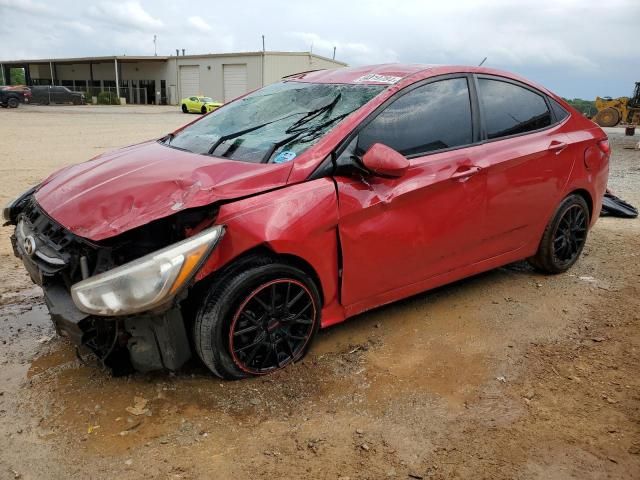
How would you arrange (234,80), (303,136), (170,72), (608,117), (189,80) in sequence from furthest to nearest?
(170,72)
(189,80)
(234,80)
(608,117)
(303,136)

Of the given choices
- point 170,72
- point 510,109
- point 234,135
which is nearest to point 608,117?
point 510,109

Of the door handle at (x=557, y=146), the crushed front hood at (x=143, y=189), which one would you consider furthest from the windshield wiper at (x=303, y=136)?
the door handle at (x=557, y=146)

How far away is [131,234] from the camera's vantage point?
2637 millimetres

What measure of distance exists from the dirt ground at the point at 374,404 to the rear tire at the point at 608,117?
2793 cm

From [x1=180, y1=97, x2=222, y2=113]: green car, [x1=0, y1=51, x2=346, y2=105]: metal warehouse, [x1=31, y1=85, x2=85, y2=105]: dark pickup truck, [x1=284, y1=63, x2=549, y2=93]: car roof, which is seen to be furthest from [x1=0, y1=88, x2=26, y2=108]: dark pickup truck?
[x1=284, y1=63, x2=549, y2=93]: car roof

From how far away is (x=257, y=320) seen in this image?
283cm

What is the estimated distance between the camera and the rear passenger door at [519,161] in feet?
12.1

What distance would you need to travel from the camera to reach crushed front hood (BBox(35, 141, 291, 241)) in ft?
8.55

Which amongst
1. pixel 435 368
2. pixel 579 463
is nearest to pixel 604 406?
pixel 579 463

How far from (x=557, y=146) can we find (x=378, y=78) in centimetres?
151

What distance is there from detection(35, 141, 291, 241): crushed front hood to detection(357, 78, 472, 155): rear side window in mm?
675

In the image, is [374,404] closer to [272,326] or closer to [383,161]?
[272,326]

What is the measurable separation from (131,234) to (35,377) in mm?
1072

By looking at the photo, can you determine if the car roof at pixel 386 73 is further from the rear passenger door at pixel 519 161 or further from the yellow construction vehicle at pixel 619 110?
the yellow construction vehicle at pixel 619 110
